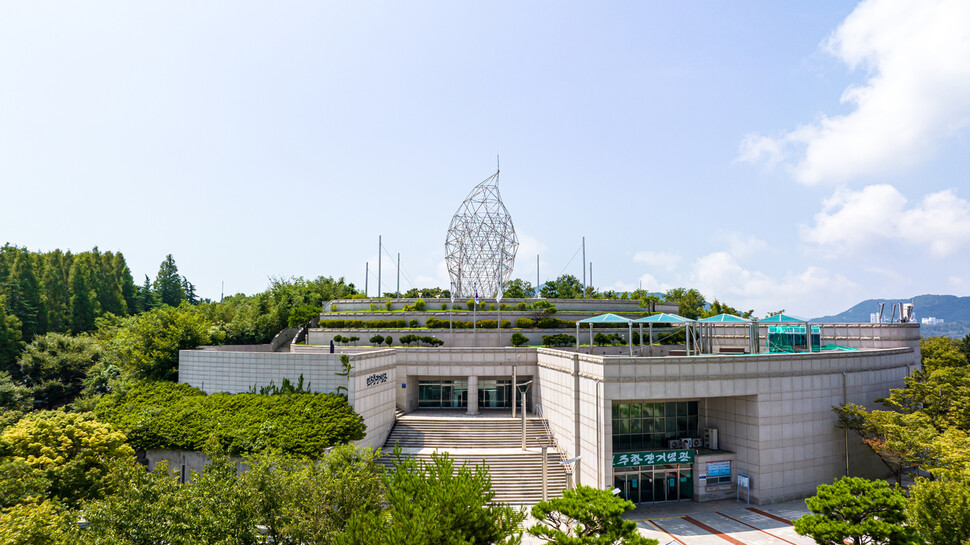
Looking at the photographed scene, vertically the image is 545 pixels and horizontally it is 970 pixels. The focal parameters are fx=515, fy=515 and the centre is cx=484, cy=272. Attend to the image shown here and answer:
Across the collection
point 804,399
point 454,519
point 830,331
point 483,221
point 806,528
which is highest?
point 483,221

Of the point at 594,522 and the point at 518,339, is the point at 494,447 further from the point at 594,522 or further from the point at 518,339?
the point at 594,522

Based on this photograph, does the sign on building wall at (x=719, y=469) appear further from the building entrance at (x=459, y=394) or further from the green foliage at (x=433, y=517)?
the green foliage at (x=433, y=517)

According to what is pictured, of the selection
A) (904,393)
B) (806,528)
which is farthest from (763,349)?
(806,528)

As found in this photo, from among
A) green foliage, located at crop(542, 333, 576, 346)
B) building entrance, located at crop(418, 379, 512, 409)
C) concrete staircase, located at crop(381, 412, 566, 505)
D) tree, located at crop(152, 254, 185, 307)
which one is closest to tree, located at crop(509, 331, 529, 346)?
green foliage, located at crop(542, 333, 576, 346)

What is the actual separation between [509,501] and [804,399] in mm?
17629

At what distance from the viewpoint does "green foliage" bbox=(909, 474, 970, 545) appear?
17328 mm

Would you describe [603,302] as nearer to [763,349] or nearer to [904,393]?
[763,349]

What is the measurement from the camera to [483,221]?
61.1 metres

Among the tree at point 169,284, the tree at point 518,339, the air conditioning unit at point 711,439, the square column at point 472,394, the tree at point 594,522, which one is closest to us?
the tree at point 594,522

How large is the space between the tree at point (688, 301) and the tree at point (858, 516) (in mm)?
44993

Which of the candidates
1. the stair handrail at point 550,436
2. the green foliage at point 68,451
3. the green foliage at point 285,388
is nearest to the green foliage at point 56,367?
the green foliage at point 68,451

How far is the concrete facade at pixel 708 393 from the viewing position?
2692 cm

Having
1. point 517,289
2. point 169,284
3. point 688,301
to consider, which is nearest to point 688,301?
point 688,301

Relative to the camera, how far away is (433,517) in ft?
48.9
